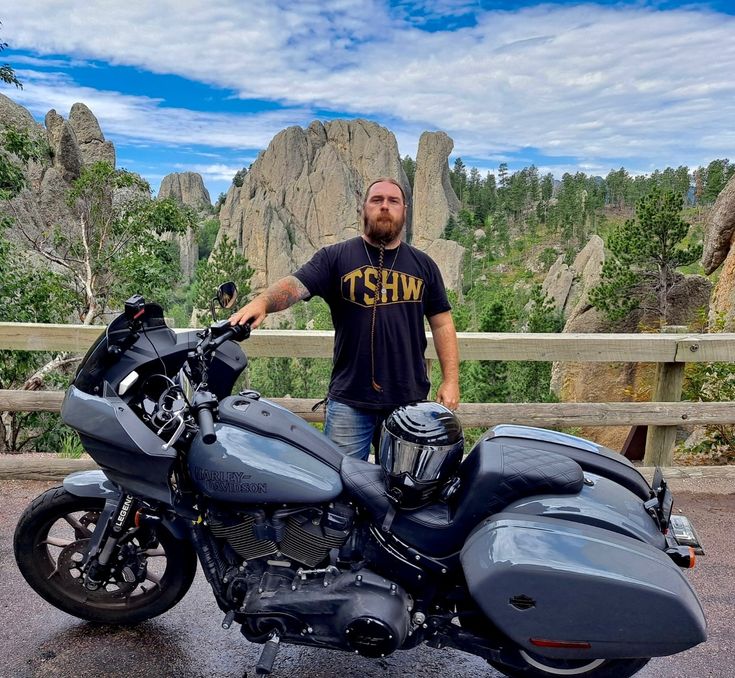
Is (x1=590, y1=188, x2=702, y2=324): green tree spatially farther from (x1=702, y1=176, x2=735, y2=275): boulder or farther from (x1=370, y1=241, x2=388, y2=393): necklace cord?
(x1=370, y1=241, x2=388, y2=393): necklace cord

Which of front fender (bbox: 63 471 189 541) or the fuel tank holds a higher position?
the fuel tank

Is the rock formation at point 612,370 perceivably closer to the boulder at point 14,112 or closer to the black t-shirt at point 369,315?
the black t-shirt at point 369,315

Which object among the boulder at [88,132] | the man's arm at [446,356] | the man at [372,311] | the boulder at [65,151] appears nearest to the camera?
the man at [372,311]

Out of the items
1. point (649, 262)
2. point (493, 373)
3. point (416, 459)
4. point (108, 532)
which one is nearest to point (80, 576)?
point (108, 532)

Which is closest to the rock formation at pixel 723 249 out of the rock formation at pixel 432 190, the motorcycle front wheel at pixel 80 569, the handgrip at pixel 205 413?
the motorcycle front wheel at pixel 80 569

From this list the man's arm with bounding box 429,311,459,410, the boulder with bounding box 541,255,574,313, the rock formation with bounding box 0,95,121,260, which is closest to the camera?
the man's arm with bounding box 429,311,459,410

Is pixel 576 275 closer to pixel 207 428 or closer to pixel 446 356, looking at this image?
pixel 446 356

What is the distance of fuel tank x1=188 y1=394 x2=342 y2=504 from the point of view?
2031 millimetres

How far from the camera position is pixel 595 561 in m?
1.77

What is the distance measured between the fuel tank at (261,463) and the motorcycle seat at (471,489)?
0.10 metres

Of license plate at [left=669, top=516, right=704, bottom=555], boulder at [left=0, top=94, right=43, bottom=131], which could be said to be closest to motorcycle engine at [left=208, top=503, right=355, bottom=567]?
license plate at [left=669, top=516, right=704, bottom=555]

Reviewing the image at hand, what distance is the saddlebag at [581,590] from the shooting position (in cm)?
173

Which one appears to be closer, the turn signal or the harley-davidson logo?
the turn signal

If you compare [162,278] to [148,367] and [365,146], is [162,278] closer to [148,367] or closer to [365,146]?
[148,367]
